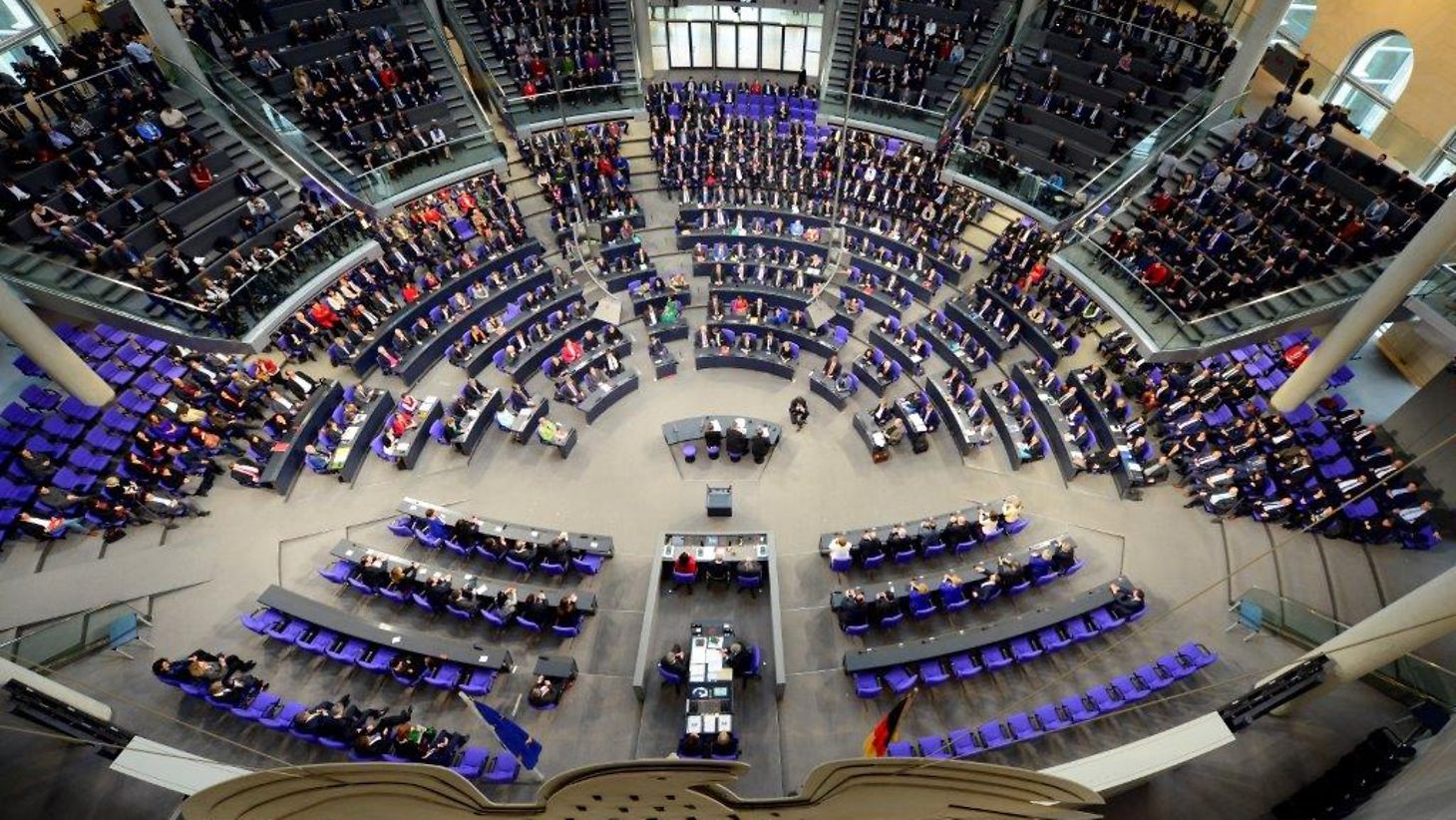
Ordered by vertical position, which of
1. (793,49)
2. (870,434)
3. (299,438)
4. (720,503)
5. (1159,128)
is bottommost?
(720,503)

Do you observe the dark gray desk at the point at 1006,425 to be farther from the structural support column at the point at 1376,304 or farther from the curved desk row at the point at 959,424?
the structural support column at the point at 1376,304

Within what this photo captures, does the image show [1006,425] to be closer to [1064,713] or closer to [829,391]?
[829,391]

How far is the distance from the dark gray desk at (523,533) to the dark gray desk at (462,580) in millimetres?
918

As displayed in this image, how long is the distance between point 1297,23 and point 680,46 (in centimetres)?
2069

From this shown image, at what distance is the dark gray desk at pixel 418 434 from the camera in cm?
1728

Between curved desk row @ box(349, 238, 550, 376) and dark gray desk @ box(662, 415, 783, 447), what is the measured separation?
22.3ft

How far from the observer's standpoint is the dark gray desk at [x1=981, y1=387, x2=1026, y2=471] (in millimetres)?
17500

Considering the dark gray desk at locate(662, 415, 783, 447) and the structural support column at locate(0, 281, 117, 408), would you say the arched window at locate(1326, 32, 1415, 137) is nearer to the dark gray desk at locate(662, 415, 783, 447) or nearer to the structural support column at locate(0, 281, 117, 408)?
the dark gray desk at locate(662, 415, 783, 447)

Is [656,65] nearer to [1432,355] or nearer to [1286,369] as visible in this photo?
[1286,369]

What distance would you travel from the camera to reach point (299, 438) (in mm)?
17203

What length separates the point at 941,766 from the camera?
4.03 meters

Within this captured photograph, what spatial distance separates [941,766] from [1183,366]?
58.5 ft

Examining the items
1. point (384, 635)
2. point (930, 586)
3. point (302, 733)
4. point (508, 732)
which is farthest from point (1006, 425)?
point (302, 733)

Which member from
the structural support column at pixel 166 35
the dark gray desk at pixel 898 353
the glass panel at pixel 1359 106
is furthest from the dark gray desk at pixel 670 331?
the glass panel at pixel 1359 106
